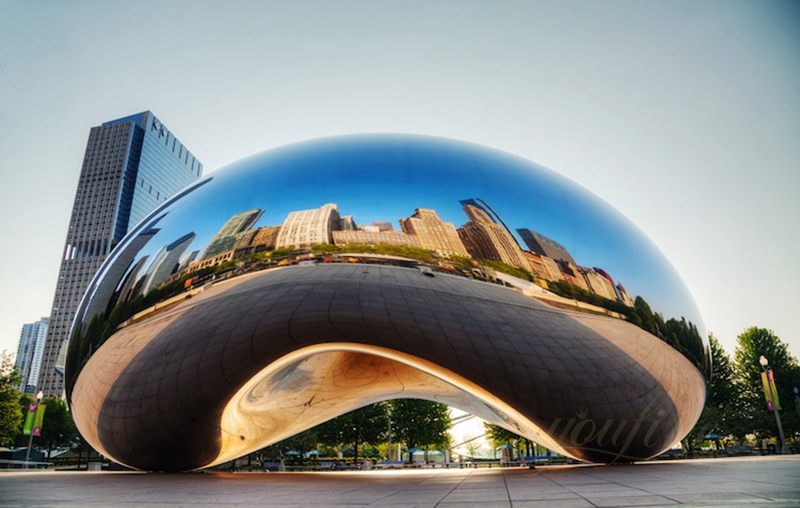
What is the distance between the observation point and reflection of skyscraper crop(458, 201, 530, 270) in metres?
5.15

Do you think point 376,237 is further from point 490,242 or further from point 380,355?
point 380,355

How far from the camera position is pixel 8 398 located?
2958 cm

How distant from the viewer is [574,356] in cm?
550

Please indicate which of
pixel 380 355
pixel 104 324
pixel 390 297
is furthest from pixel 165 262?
pixel 380 355

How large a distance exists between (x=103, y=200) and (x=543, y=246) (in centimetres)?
18606

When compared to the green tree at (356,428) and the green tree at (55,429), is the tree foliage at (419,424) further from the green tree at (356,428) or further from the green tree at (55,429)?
the green tree at (55,429)

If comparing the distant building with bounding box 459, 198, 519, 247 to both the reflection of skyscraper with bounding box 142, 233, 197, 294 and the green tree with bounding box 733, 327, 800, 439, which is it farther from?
the green tree with bounding box 733, 327, 800, 439

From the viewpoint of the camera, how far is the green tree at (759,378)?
3691 cm

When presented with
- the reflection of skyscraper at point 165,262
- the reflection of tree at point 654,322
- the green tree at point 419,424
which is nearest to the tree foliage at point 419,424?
the green tree at point 419,424

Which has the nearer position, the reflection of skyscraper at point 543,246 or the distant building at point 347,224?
the distant building at point 347,224

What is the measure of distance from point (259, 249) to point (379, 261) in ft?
4.60

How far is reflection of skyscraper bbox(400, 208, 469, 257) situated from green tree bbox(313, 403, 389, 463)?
37737mm

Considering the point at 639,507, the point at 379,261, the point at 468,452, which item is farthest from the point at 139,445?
the point at 468,452

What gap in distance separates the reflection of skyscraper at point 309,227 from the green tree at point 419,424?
127 ft
